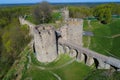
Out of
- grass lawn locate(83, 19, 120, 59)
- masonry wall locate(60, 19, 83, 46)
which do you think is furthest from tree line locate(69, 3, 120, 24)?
masonry wall locate(60, 19, 83, 46)

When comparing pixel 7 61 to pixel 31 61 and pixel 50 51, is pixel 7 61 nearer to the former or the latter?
pixel 31 61

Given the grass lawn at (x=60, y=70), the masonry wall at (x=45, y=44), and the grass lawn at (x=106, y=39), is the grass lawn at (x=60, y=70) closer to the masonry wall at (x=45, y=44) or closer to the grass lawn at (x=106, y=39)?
the masonry wall at (x=45, y=44)

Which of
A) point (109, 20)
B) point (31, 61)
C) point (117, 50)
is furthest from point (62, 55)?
point (109, 20)

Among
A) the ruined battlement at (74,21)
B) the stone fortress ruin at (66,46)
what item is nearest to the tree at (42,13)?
the stone fortress ruin at (66,46)

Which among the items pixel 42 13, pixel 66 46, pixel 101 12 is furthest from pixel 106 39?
pixel 42 13

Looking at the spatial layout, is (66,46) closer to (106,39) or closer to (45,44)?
(45,44)

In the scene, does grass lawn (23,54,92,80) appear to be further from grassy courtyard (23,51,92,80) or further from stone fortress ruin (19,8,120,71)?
stone fortress ruin (19,8,120,71)
